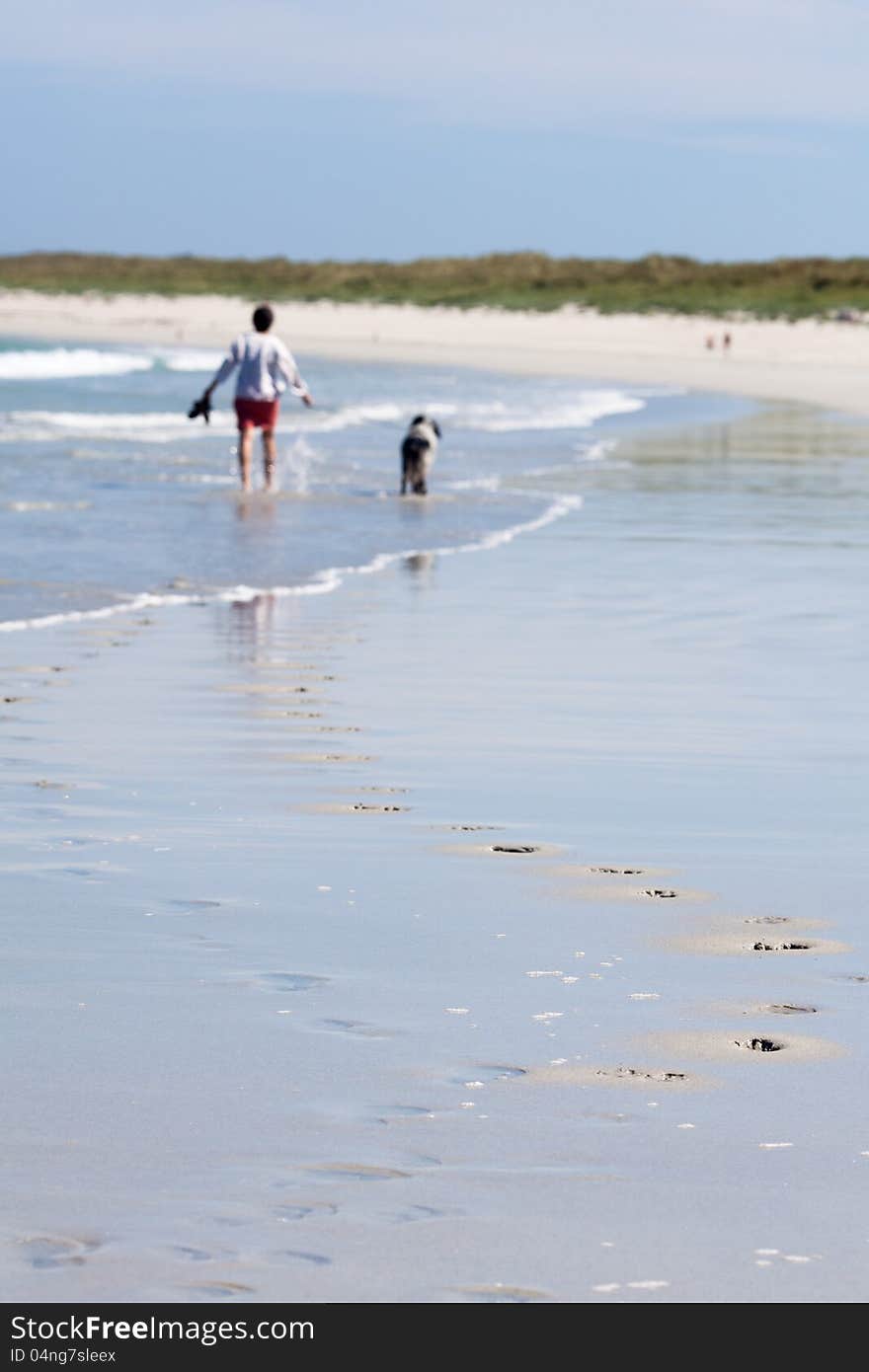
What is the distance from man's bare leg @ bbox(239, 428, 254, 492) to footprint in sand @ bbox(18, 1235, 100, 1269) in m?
14.7

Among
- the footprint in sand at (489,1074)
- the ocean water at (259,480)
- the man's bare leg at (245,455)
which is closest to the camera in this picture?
the footprint in sand at (489,1074)

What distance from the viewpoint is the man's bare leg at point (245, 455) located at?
58.2 ft

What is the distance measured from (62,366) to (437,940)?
4393cm

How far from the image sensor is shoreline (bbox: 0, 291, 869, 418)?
4525 centimetres

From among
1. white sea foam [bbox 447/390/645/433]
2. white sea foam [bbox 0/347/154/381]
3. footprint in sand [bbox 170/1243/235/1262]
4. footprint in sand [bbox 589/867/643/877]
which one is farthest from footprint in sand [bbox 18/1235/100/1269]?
white sea foam [bbox 0/347/154/381]

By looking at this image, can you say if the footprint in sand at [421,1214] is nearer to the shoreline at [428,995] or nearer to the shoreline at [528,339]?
the shoreline at [428,995]

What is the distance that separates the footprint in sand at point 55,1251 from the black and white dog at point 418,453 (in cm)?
1451

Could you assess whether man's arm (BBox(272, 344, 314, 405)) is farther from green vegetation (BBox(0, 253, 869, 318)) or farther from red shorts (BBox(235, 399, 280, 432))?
green vegetation (BBox(0, 253, 869, 318))

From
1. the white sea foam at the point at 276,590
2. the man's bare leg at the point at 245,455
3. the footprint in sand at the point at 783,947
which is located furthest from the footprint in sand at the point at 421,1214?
the man's bare leg at the point at 245,455

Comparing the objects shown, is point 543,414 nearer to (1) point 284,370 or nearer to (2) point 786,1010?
(1) point 284,370

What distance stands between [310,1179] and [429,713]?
15.2ft

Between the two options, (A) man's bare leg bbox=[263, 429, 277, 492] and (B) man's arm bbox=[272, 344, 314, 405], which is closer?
(B) man's arm bbox=[272, 344, 314, 405]

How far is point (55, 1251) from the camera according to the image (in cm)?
318

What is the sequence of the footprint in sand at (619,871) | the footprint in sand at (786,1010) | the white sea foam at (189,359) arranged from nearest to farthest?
the footprint in sand at (786,1010) < the footprint in sand at (619,871) < the white sea foam at (189,359)
